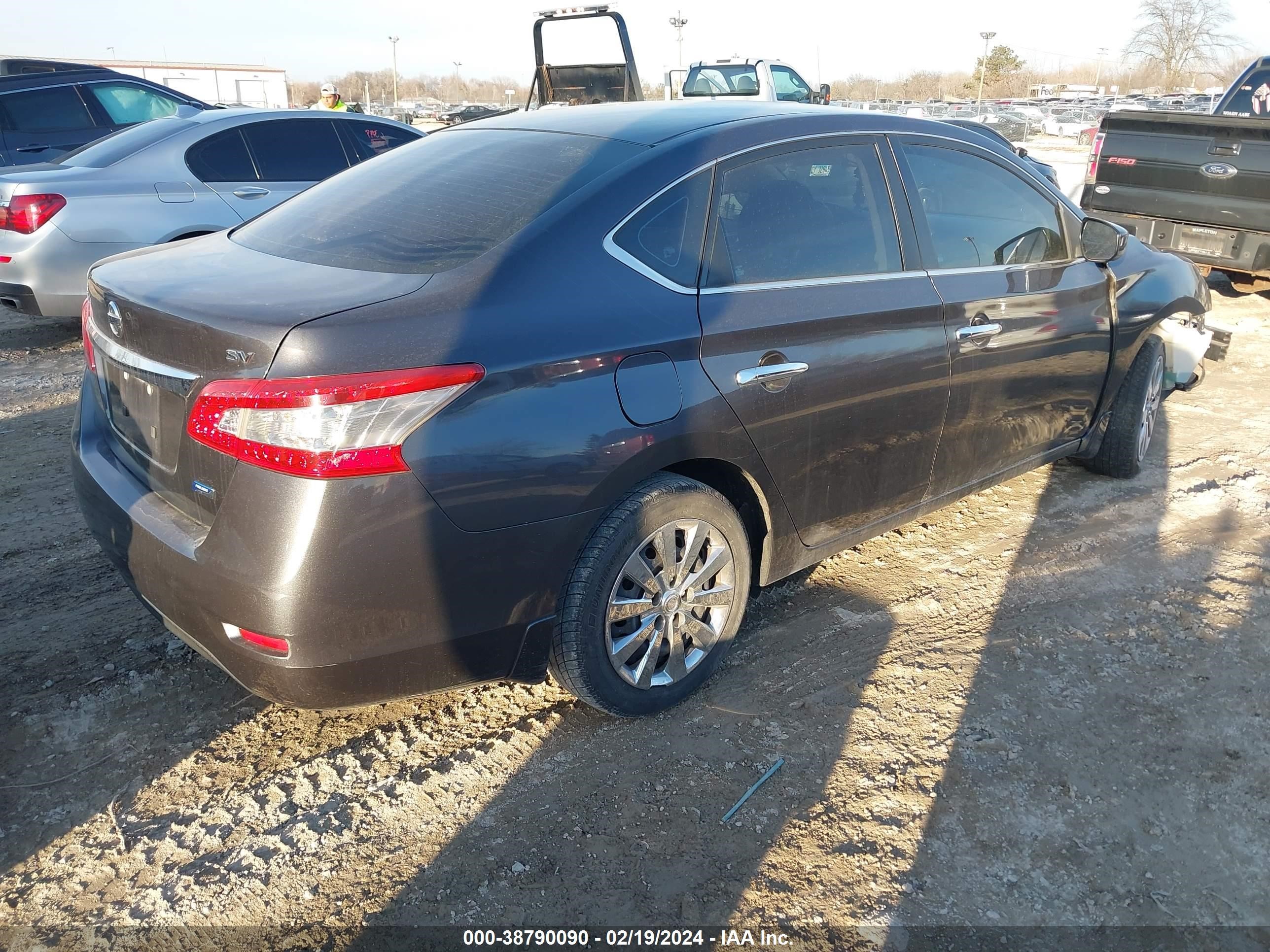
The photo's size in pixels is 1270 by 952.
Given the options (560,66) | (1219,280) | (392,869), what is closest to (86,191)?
(392,869)

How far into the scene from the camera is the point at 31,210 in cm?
619

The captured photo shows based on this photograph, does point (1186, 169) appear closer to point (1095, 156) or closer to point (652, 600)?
point (1095, 156)

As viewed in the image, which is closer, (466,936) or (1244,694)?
(466,936)

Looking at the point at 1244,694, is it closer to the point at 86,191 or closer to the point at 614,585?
the point at 614,585

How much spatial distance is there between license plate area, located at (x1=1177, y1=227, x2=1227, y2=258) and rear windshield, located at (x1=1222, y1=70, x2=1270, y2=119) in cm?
291

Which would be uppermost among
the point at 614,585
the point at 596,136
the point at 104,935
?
the point at 596,136

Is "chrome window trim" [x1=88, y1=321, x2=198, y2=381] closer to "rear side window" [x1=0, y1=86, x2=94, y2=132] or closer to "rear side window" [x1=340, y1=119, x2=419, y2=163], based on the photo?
"rear side window" [x1=340, y1=119, x2=419, y2=163]

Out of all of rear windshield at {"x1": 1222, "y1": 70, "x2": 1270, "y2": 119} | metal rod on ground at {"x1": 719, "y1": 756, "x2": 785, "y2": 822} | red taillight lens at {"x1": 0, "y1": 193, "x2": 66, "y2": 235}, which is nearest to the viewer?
metal rod on ground at {"x1": 719, "y1": 756, "x2": 785, "y2": 822}

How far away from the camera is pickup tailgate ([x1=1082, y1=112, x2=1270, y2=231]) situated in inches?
289

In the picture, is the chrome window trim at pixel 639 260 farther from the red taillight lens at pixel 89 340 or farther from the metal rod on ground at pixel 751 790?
the red taillight lens at pixel 89 340

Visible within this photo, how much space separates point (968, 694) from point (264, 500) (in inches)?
87.6

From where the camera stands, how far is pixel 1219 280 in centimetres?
1039

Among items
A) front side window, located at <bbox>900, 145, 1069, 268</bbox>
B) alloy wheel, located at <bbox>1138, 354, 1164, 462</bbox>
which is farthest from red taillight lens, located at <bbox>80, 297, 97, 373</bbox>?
alloy wheel, located at <bbox>1138, 354, 1164, 462</bbox>

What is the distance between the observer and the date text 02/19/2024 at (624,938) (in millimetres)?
2197
